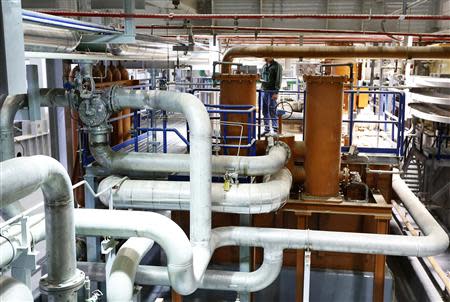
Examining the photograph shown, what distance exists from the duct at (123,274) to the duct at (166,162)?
4.21 ft

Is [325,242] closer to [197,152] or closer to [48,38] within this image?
[197,152]

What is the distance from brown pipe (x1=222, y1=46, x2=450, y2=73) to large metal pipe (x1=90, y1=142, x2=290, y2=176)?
3667 millimetres

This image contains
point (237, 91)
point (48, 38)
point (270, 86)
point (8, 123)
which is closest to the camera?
Answer: point (48, 38)

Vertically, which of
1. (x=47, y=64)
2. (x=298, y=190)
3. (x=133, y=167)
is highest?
(x=47, y=64)

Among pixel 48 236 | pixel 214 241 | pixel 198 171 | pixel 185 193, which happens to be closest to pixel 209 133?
pixel 198 171

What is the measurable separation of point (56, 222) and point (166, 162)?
3231 mm

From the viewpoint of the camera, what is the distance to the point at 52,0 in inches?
346

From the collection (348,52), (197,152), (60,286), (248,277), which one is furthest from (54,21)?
(348,52)

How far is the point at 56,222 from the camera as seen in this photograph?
3.44 m

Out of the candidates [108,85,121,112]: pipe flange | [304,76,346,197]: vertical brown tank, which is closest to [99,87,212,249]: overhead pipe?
[108,85,121,112]: pipe flange

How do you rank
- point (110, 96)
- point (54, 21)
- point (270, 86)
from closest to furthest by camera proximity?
point (54, 21)
point (110, 96)
point (270, 86)

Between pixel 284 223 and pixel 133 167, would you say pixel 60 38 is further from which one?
pixel 284 223

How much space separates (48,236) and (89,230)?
168cm

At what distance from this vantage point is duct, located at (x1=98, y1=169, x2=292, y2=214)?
21.0ft
